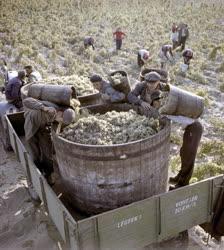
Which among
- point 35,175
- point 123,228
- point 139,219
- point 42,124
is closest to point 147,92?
point 42,124

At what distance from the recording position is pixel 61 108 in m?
6.57

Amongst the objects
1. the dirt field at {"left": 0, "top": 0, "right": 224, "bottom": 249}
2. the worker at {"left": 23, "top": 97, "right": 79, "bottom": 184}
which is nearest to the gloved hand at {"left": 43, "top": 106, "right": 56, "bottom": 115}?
the worker at {"left": 23, "top": 97, "right": 79, "bottom": 184}

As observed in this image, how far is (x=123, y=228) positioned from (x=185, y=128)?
2095 millimetres

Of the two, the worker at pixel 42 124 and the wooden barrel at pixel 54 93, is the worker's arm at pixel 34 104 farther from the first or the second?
the wooden barrel at pixel 54 93

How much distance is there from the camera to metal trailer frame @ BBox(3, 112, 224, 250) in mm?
4988

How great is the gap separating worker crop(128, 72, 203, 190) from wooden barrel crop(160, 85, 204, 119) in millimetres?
227

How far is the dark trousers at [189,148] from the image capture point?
6.33 metres

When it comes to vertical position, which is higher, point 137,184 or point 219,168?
point 137,184

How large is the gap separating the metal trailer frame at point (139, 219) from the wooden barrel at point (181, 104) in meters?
1.06

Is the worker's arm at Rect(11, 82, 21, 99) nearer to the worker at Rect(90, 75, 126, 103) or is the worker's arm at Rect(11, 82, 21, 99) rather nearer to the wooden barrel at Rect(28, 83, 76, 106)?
the wooden barrel at Rect(28, 83, 76, 106)

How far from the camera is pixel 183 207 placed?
18.5 ft

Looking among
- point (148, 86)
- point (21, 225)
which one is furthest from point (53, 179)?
point (148, 86)

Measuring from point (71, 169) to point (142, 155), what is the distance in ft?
3.53

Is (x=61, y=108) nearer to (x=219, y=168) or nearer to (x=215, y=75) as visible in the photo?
(x=219, y=168)
